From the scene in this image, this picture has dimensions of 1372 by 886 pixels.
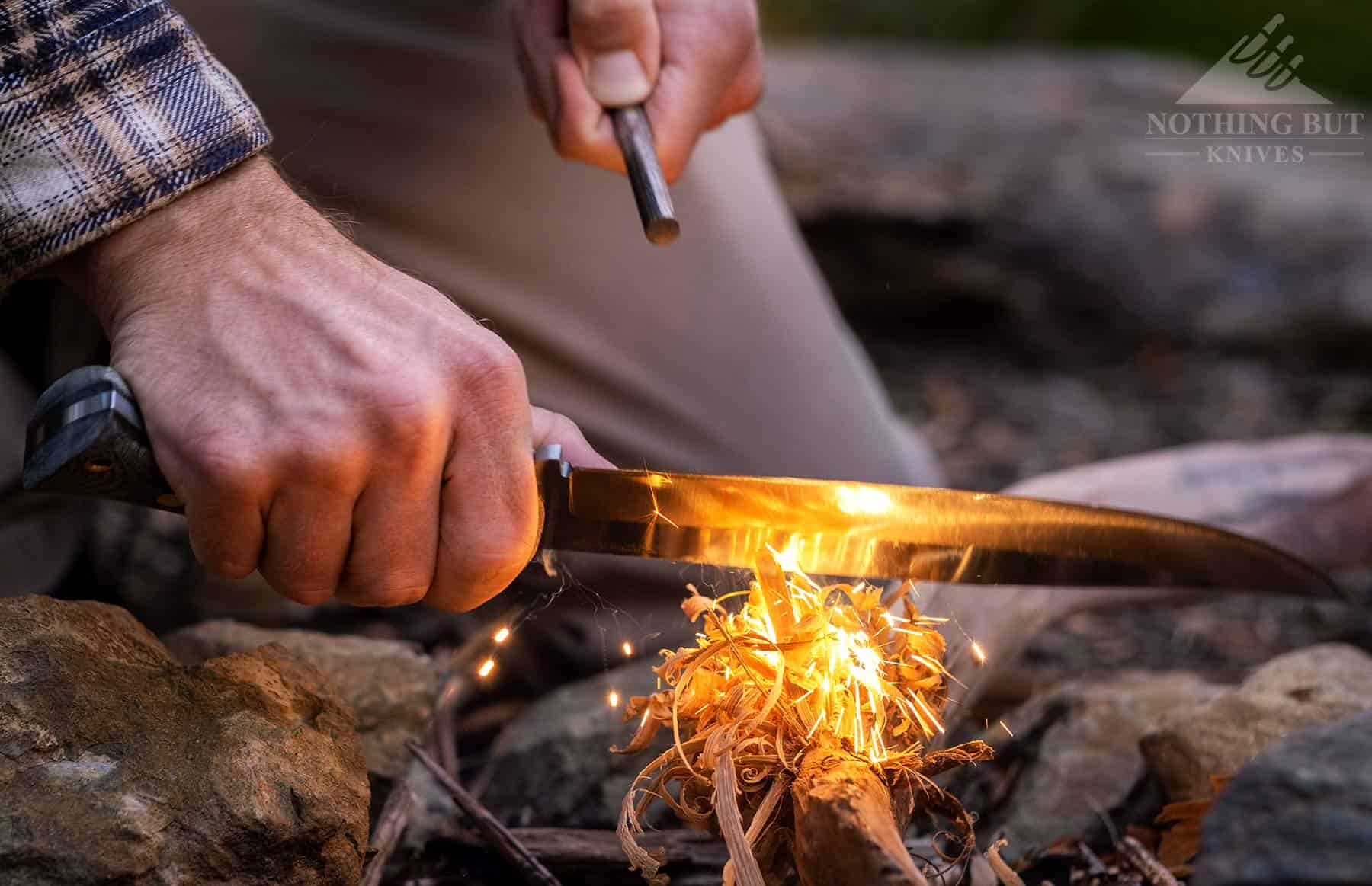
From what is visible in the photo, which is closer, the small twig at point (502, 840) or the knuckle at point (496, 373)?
the knuckle at point (496, 373)

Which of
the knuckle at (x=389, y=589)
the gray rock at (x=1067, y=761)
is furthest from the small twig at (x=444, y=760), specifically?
the gray rock at (x=1067, y=761)

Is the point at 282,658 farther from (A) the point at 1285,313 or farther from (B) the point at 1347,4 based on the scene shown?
(B) the point at 1347,4

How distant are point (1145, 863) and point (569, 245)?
166cm

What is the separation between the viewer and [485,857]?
1317mm

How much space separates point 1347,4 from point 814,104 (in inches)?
115

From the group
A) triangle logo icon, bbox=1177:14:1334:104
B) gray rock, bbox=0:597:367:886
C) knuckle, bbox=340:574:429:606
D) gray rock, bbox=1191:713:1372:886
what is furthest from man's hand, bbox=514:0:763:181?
triangle logo icon, bbox=1177:14:1334:104

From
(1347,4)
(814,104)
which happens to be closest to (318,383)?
(814,104)

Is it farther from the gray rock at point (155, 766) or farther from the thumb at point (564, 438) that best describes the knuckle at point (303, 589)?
the thumb at point (564, 438)

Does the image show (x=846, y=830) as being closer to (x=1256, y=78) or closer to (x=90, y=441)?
(x=90, y=441)

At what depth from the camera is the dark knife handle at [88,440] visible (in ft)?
3.19

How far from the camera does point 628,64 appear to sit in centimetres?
Answer: 157

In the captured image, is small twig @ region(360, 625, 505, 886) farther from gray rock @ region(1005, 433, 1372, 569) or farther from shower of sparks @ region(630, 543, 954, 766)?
gray rock @ region(1005, 433, 1372, 569)

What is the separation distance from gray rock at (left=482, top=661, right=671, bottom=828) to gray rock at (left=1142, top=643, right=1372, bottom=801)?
0.66m

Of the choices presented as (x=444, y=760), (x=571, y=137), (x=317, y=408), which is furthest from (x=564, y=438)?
(x=444, y=760)
